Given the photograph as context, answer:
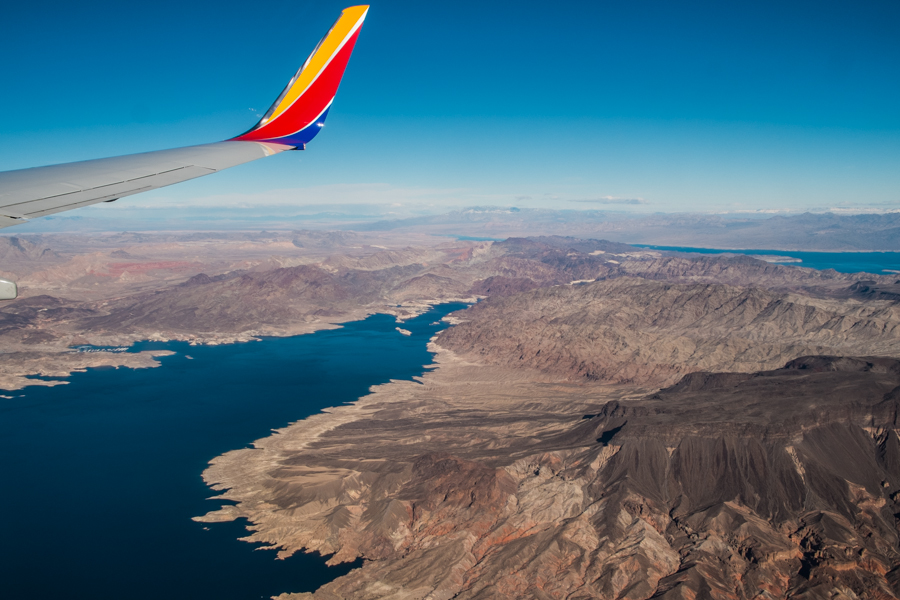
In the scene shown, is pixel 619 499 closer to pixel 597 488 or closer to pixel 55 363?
pixel 597 488

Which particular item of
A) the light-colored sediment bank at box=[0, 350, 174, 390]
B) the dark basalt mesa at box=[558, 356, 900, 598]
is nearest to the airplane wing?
the dark basalt mesa at box=[558, 356, 900, 598]

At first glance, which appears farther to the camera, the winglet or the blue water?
the blue water

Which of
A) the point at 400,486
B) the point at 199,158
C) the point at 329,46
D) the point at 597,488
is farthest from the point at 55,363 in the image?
the point at 329,46

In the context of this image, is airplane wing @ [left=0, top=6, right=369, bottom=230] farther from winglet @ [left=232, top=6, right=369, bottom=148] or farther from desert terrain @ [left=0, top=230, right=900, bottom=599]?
desert terrain @ [left=0, top=230, right=900, bottom=599]

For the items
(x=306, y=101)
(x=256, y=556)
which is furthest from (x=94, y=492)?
(x=306, y=101)

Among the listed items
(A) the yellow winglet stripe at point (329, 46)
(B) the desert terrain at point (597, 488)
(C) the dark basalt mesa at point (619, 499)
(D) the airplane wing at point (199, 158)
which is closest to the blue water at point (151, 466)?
(B) the desert terrain at point (597, 488)

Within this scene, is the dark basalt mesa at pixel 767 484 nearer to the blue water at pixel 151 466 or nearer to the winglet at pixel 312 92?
the blue water at pixel 151 466

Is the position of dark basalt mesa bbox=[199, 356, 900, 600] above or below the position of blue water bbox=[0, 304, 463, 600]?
above
